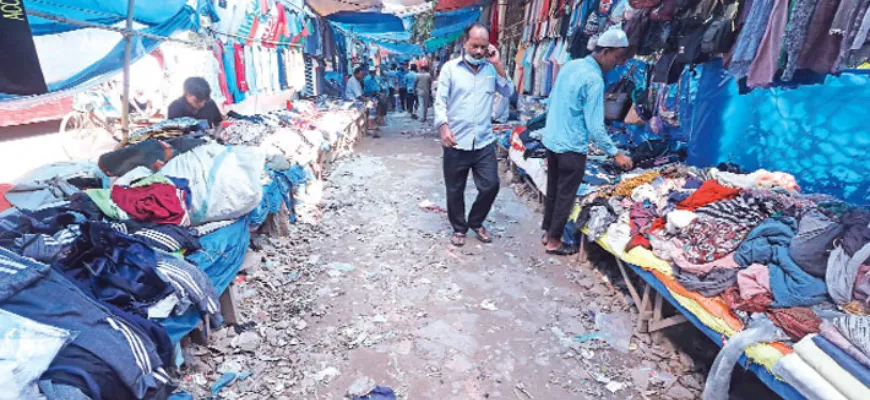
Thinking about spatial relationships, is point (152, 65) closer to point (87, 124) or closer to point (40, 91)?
point (87, 124)

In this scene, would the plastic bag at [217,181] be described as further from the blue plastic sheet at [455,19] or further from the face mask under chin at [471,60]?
the blue plastic sheet at [455,19]

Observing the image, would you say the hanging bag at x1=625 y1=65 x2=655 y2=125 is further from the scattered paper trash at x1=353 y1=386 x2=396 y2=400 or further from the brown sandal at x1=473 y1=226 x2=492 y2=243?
the scattered paper trash at x1=353 y1=386 x2=396 y2=400

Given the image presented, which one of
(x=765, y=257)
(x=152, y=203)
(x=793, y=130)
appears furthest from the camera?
(x=793, y=130)

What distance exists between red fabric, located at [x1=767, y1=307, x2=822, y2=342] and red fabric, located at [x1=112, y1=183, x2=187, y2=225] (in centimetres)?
351

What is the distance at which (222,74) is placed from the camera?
20.7 feet

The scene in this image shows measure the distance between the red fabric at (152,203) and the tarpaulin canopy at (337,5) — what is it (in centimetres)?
725

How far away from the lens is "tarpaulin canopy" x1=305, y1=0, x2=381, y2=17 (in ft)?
30.4

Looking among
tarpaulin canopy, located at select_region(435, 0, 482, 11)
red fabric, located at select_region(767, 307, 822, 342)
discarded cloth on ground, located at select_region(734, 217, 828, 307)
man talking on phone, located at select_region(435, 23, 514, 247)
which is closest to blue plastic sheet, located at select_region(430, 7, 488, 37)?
tarpaulin canopy, located at select_region(435, 0, 482, 11)

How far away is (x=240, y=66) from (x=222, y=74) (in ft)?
1.76

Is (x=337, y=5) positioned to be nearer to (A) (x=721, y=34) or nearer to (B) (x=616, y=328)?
(A) (x=721, y=34)

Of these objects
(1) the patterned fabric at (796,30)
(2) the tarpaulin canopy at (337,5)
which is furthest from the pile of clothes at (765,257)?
(2) the tarpaulin canopy at (337,5)

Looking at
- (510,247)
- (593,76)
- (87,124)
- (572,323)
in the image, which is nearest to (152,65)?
(87,124)

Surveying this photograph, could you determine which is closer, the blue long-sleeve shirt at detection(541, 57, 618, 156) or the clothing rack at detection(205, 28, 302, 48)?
the blue long-sleeve shirt at detection(541, 57, 618, 156)

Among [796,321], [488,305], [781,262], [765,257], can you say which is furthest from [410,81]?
[796,321]
